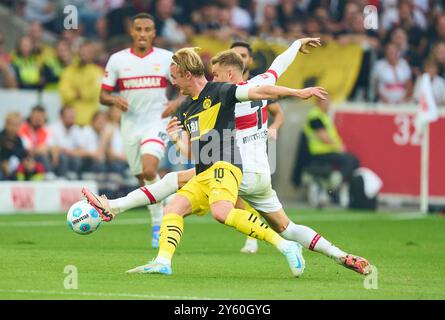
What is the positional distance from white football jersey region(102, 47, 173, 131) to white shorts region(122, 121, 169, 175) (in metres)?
0.10

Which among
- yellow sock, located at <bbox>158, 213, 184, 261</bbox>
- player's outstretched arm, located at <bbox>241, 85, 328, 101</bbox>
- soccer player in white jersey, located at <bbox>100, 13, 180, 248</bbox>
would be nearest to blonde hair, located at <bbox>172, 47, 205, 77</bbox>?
player's outstretched arm, located at <bbox>241, 85, 328, 101</bbox>

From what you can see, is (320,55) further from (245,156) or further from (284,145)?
(245,156)

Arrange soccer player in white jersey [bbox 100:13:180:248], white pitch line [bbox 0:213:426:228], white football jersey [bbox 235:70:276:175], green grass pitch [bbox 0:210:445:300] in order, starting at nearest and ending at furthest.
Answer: green grass pitch [bbox 0:210:445:300], white football jersey [bbox 235:70:276:175], soccer player in white jersey [bbox 100:13:180:248], white pitch line [bbox 0:213:426:228]

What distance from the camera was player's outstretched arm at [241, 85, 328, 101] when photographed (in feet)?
34.8

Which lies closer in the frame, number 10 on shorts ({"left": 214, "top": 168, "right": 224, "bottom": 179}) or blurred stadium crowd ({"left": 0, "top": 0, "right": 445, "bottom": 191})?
number 10 on shorts ({"left": 214, "top": 168, "right": 224, "bottom": 179})

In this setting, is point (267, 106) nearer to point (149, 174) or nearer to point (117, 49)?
point (149, 174)

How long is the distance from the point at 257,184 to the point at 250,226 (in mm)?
655

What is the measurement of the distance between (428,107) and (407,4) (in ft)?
17.2

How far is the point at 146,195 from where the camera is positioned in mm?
12320

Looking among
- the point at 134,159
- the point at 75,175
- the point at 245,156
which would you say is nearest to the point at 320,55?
the point at 75,175

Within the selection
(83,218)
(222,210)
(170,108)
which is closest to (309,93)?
(222,210)

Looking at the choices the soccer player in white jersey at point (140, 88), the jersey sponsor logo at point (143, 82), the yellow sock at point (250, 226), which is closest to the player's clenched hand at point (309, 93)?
the yellow sock at point (250, 226)

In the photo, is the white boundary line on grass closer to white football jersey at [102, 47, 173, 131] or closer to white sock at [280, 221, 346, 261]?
white sock at [280, 221, 346, 261]

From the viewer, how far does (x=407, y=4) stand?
26750 mm
